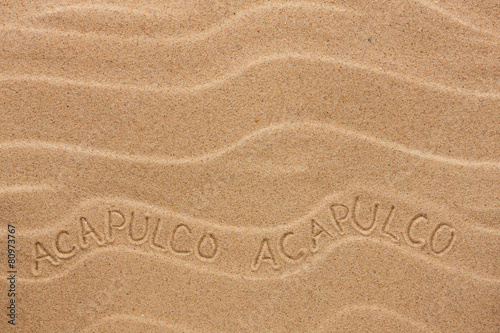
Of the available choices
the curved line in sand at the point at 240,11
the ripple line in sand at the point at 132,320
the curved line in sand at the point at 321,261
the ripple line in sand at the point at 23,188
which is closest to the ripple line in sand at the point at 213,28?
the curved line in sand at the point at 240,11

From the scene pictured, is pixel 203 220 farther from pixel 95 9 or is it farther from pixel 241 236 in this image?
pixel 95 9

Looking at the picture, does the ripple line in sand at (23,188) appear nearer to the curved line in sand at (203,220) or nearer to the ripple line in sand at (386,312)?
the curved line in sand at (203,220)

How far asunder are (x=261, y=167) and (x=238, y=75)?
0.34m

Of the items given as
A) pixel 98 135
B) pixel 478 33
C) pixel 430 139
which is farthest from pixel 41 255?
pixel 478 33

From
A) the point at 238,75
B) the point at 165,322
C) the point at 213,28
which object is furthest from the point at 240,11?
the point at 165,322

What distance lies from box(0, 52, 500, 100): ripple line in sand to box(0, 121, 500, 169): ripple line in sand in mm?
222

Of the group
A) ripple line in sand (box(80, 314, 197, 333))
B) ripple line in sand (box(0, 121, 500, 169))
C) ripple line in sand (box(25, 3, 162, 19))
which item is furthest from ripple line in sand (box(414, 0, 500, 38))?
ripple line in sand (box(80, 314, 197, 333))

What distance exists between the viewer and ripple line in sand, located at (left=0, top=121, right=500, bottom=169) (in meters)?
1.42

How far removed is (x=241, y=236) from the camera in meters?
1.42

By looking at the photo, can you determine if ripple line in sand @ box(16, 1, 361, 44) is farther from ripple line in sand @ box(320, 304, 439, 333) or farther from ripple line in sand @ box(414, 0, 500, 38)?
ripple line in sand @ box(320, 304, 439, 333)

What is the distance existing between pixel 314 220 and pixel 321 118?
0.37 m

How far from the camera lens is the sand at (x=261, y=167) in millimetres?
1418

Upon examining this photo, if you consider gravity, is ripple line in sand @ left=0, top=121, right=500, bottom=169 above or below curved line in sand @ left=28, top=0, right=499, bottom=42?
below

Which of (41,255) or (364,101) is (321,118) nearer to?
(364,101)
